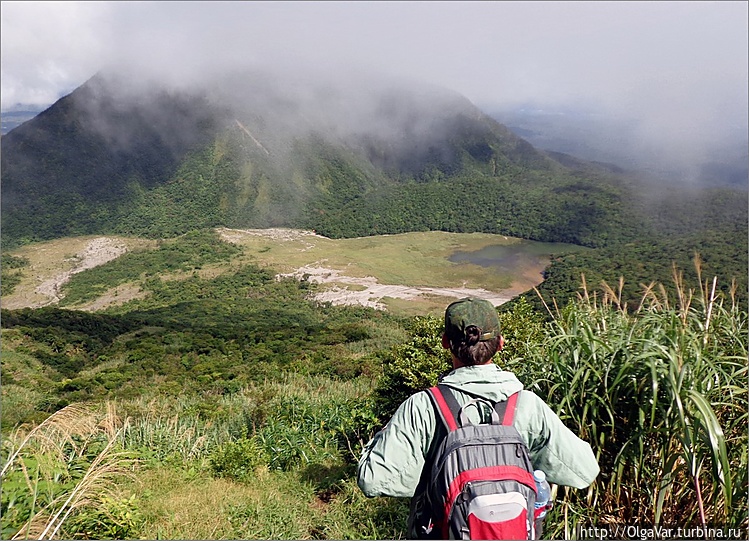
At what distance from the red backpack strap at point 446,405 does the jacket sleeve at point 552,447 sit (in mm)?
244

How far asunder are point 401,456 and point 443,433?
175mm

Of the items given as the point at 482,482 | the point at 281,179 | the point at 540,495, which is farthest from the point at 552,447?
the point at 281,179

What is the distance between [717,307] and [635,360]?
1.06 m

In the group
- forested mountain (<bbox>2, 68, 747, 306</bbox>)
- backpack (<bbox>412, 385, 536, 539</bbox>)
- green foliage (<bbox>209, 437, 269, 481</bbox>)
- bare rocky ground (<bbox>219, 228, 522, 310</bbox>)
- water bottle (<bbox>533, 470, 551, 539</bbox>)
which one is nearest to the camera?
backpack (<bbox>412, 385, 536, 539</bbox>)

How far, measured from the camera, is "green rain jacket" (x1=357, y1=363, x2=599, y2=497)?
1.69 m

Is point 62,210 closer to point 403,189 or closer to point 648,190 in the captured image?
point 403,189

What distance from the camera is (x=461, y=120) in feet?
524

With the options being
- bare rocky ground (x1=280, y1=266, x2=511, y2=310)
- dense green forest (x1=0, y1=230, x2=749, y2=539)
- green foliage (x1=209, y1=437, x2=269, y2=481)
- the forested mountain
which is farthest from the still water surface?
green foliage (x1=209, y1=437, x2=269, y2=481)

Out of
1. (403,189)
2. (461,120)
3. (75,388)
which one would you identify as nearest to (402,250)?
(403,189)

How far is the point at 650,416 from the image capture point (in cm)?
242

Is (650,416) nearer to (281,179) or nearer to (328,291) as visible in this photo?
(328,291)

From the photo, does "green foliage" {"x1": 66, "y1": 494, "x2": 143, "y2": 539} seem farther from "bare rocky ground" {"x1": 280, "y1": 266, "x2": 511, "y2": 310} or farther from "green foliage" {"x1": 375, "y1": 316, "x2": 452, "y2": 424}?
"bare rocky ground" {"x1": 280, "y1": 266, "x2": 511, "y2": 310}

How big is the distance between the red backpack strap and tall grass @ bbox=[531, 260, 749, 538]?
1.07 metres

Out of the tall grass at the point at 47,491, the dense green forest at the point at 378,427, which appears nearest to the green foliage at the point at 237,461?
the dense green forest at the point at 378,427
